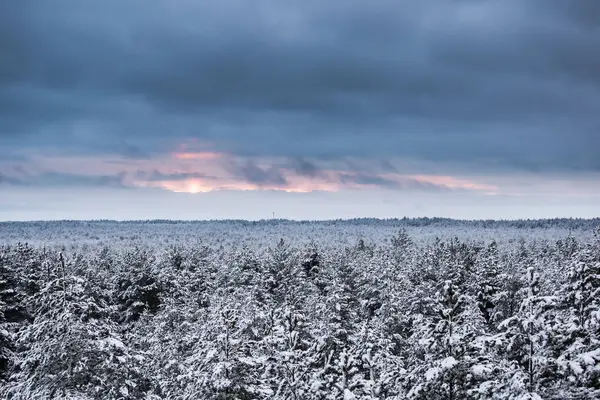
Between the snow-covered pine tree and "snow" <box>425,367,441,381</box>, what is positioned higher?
the snow-covered pine tree

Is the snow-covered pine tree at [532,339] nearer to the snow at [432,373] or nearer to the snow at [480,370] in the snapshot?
the snow at [480,370]

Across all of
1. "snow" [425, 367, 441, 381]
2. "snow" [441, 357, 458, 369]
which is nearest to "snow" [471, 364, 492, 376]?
"snow" [441, 357, 458, 369]

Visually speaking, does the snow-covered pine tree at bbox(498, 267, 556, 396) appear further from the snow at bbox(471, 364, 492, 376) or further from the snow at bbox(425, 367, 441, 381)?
the snow at bbox(425, 367, 441, 381)

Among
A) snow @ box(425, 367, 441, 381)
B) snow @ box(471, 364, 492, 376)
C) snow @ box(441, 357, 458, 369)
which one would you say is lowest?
snow @ box(425, 367, 441, 381)

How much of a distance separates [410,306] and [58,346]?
27992 millimetres

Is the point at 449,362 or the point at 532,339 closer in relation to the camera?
the point at 532,339

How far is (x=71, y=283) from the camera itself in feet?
56.9

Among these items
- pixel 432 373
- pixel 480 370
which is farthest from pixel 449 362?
pixel 480 370

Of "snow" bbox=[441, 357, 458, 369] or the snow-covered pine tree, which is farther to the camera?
"snow" bbox=[441, 357, 458, 369]

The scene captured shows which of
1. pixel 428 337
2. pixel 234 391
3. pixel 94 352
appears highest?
pixel 428 337

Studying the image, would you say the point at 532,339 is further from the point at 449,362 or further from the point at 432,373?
the point at 432,373

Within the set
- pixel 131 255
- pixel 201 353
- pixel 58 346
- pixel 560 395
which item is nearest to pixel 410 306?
pixel 201 353

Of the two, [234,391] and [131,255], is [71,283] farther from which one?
[131,255]

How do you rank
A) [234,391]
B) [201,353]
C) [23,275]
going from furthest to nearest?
[23,275] < [201,353] < [234,391]
